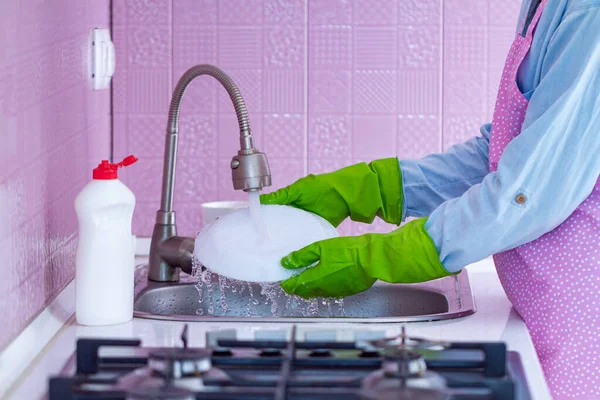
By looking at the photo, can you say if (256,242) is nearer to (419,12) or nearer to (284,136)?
(284,136)

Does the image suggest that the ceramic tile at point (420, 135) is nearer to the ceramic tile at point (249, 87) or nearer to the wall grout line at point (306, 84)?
the wall grout line at point (306, 84)

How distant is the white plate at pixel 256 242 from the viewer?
149 centimetres

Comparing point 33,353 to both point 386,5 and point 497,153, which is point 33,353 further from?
point 386,5

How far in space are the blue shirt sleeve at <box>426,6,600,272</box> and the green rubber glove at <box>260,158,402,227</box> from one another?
373 millimetres

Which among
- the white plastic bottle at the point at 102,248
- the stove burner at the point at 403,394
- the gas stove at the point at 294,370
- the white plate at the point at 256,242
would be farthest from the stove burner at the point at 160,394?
the white plate at the point at 256,242

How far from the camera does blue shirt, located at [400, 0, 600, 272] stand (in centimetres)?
132

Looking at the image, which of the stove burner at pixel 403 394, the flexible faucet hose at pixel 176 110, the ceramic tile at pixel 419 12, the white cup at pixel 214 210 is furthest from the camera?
the ceramic tile at pixel 419 12

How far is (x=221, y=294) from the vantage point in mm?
1770

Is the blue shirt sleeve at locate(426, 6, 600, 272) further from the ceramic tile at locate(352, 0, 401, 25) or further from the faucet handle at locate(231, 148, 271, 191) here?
the ceramic tile at locate(352, 0, 401, 25)

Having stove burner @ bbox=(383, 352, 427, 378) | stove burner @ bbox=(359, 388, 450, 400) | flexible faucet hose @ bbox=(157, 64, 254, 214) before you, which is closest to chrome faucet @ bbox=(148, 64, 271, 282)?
flexible faucet hose @ bbox=(157, 64, 254, 214)

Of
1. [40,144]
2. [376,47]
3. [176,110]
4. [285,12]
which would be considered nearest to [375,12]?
[376,47]

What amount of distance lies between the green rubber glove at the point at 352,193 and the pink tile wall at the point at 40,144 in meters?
0.41

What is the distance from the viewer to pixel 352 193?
1760mm

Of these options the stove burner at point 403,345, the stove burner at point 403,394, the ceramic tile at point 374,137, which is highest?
the ceramic tile at point 374,137
